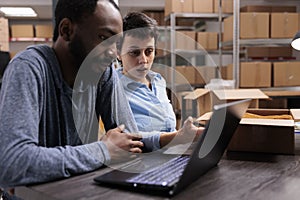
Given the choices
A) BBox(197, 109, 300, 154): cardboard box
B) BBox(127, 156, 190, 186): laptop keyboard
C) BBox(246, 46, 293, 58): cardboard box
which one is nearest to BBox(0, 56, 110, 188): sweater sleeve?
BBox(127, 156, 190, 186): laptop keyboard

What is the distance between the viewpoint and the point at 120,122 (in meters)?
1.27

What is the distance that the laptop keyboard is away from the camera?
709mm

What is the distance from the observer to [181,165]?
2.75 feet

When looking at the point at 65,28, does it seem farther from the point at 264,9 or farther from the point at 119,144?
the point at 264,9

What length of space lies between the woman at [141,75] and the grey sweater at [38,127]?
0.50 m

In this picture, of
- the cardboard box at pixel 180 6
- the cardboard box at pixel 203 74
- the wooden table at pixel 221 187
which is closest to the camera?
the wooden table at pixel 221 187

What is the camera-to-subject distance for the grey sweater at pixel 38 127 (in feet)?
2.51

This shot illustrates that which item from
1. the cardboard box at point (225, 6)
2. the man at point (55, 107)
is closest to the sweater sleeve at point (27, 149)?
the man at point (55, 107)

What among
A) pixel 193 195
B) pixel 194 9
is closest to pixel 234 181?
pixel 193 195

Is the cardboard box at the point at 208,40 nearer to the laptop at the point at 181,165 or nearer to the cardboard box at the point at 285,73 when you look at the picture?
the cardboard box at the point at 285,73

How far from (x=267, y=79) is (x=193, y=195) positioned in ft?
10.8

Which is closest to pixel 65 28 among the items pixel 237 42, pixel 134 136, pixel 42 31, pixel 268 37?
pixel 134 136

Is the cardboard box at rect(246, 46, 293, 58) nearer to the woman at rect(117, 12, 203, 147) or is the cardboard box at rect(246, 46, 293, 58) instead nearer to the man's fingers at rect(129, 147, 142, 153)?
the woman at rect(117, 12, 203, 147)

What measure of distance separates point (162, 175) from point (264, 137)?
0.44 m
